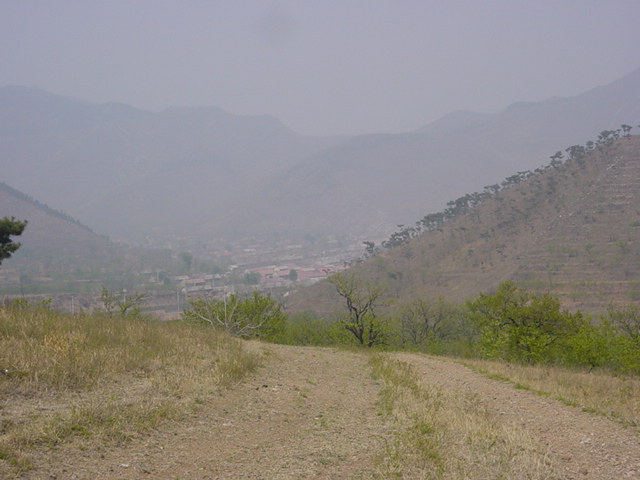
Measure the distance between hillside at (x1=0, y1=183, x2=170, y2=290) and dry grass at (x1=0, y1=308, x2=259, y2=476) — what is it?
117535mm

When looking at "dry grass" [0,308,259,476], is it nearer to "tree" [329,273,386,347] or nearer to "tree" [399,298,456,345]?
"tree" [329,273,386,347]

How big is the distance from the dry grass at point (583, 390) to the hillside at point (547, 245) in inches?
2150

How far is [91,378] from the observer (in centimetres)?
916

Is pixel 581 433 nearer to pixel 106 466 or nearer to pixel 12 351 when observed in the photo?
pixel 106 466

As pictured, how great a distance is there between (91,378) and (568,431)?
10.3m

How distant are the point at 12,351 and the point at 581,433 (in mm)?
12307

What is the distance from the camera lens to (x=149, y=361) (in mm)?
11000

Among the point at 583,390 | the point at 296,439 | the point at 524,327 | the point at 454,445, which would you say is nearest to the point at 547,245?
the point at 524,327

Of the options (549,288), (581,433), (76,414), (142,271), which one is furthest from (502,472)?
(142,271)

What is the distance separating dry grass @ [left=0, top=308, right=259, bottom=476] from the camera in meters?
6.70

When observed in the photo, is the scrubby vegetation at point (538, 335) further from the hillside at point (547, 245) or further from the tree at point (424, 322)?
the hillside at point (547, 245)

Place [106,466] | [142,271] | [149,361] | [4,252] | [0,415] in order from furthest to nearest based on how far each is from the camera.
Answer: [142,271], [4,252], [149,361], [0,415], [106,466]

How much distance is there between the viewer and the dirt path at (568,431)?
298 inches

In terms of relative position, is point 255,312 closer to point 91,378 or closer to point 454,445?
point 91,378
